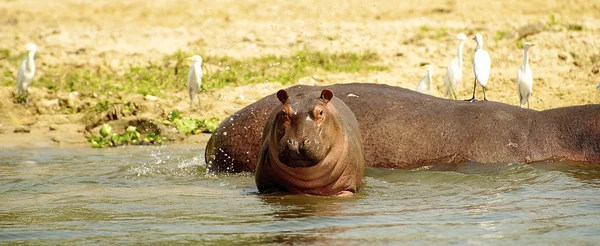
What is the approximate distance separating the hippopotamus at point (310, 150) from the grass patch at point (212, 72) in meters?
7.05

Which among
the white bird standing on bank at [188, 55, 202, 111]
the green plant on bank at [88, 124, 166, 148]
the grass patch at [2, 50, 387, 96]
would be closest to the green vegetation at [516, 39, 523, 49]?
the grass patch at [2, 50, 387, 96]

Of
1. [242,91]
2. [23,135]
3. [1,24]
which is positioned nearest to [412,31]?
[242,91]

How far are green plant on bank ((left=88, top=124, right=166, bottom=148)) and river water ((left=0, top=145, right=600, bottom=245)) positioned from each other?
274 centimetres

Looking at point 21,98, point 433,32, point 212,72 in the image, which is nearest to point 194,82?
point 212,72

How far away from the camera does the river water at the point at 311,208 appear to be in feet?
19.6

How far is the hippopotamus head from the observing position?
6.64 m

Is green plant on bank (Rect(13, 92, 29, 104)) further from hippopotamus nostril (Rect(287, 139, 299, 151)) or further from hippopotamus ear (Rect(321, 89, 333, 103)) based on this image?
hippopotamus nostril (Rect(287, 139, 299, 151))

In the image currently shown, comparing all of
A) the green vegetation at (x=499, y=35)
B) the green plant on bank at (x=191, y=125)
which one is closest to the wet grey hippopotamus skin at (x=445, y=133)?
the green plant on bank at (x=191, y=125)

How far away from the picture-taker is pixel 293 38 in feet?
54.1

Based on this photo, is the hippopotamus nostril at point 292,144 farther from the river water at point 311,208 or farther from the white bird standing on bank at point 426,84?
the white bird standing on bank at point 426,84

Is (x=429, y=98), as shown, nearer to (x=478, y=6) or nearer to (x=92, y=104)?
(x=92, y=104)

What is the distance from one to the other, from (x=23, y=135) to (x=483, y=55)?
5.60 m

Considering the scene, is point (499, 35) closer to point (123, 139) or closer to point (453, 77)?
point (453, 77)

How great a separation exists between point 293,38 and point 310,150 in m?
9.95
